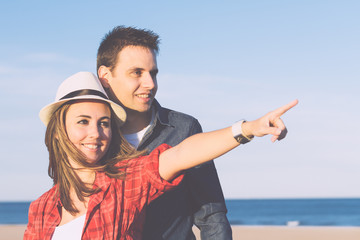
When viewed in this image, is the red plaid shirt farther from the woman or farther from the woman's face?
the woman's face

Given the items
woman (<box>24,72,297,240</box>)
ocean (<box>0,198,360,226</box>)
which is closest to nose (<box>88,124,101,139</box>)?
woman (<box>24,72,297,240</box>)

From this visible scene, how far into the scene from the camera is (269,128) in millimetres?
2254

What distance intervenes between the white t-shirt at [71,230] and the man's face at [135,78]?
939 mm

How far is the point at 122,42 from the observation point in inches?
150

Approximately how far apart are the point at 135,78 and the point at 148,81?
4.4 inches

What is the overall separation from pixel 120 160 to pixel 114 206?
31cm

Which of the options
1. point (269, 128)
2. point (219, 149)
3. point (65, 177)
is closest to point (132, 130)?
point (65, 177)

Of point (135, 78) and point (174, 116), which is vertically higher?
point (135, 78)

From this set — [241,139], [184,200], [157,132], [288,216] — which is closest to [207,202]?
[184,200]

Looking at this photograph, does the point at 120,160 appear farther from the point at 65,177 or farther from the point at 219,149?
the point at 219,149

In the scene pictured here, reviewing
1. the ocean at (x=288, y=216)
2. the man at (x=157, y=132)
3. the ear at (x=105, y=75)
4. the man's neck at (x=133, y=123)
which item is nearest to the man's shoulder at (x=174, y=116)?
the man at (x=157, y=132)

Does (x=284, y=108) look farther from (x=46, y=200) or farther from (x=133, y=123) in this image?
(x=46, y=200)

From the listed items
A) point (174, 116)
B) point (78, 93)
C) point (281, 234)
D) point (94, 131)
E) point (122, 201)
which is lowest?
point (281, 234)

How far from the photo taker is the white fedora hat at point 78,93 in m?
3.14
